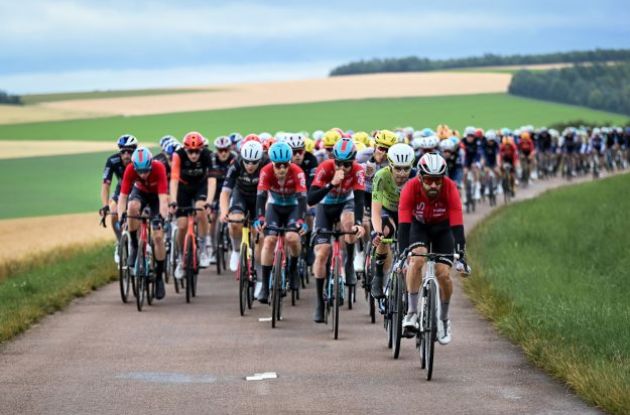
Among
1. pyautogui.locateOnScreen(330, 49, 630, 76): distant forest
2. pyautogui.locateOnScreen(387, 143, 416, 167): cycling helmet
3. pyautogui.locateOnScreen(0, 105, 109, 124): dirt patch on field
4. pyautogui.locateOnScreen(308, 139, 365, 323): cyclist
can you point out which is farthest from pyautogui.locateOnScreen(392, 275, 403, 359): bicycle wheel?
pyautogui.locateOnScreen(330, 49, 630, 76): distant forest

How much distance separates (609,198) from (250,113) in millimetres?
55651

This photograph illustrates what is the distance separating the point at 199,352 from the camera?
45.9 ft

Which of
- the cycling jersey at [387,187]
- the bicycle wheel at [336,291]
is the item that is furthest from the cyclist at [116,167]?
the cycling jersey at [387,187]

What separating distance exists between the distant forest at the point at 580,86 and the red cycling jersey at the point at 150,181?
311 ft

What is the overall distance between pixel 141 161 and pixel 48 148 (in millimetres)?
52158

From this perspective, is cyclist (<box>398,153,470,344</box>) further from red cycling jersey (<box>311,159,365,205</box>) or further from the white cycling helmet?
the white cycling helmet

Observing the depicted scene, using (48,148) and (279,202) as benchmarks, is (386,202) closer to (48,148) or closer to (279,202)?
(279,202)

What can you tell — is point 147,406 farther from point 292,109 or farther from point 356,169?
point 292,109

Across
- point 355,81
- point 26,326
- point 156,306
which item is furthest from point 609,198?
point 355,81

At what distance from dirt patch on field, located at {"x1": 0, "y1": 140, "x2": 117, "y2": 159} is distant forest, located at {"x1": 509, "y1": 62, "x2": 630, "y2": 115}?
4870cm

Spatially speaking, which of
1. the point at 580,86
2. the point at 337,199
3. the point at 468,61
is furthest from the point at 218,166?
the point at 468,61

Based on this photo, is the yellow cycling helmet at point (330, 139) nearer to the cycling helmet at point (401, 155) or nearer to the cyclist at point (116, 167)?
the cyclist at point (116, 167)

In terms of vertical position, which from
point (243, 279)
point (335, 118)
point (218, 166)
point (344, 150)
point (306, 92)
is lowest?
point (335, 118)

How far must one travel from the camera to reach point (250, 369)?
41.7 ft
